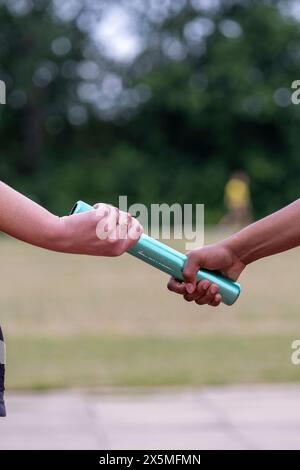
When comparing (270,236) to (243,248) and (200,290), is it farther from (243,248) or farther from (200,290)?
(200,290)

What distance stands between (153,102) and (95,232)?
39.0 metres

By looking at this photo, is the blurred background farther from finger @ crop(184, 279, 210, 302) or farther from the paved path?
finger @ crop(184, 279, 210, 302)

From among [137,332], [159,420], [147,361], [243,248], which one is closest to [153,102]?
[137,332]

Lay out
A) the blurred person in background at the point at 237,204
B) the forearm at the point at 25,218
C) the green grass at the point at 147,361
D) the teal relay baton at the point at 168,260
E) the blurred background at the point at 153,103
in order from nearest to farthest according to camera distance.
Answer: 1. the forearm at the point at 25,218
2. the teal relay baton at the point at 168,260
3. the green grass at the point at 147,361
4. the blurred person in background at the point at 237,204
5. the blurred background at the point at 153,103

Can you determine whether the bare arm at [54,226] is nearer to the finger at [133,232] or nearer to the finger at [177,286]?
the finger at [133,232]

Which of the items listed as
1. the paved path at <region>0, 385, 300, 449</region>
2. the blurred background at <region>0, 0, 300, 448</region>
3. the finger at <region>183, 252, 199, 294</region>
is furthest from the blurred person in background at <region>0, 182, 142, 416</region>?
the blurred background at <region>0, 0, 300, 448</region>

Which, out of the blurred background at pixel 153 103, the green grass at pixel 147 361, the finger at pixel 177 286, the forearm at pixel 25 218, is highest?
the blurred background at pixel 153 103

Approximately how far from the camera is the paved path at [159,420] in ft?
14.8

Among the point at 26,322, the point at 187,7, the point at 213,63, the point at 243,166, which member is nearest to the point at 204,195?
the point at 243,166

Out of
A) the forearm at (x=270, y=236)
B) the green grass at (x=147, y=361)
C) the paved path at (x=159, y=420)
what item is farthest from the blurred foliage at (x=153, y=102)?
the forearm at (x=270, y=236)

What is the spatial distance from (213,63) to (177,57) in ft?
5.28

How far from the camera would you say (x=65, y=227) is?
2047 millimetres

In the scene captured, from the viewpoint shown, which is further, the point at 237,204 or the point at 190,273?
the point at 237,204

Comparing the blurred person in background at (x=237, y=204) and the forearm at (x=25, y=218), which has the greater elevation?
the blurred person in background at (x=237, y=204)
